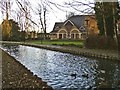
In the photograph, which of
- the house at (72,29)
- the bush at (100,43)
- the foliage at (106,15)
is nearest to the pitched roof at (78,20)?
the house at (72,29)

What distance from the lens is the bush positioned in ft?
86.4

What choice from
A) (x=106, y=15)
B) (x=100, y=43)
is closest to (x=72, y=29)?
(x=100, y=43)

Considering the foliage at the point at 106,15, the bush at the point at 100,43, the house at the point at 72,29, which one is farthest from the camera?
the house at the point at 72,29

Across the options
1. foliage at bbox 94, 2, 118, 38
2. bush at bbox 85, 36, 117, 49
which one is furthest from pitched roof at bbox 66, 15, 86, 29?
bush at bbox 85, 36, 117, 49

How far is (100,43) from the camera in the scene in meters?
27.8

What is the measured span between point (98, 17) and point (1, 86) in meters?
25.3

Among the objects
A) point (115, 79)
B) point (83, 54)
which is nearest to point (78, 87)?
point (115, 79)

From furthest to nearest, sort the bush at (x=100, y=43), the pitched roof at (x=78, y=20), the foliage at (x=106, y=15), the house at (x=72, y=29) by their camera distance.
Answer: the pitched roof at (x=78, y=20)
the house at (x=72, y=29)
the bush at (x=100, y=43)
the foliage at (x=106, y=15)

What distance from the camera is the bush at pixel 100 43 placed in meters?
26.3

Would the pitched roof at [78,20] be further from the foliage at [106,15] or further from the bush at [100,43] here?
the bush at [100,43]

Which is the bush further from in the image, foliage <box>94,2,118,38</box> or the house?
the house

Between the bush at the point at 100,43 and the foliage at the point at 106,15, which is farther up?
the foliage at the point at 106,15

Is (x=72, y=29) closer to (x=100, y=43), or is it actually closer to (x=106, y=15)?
(x=100, y=43)

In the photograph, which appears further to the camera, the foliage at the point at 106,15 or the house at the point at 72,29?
the house at the point at 72,29
